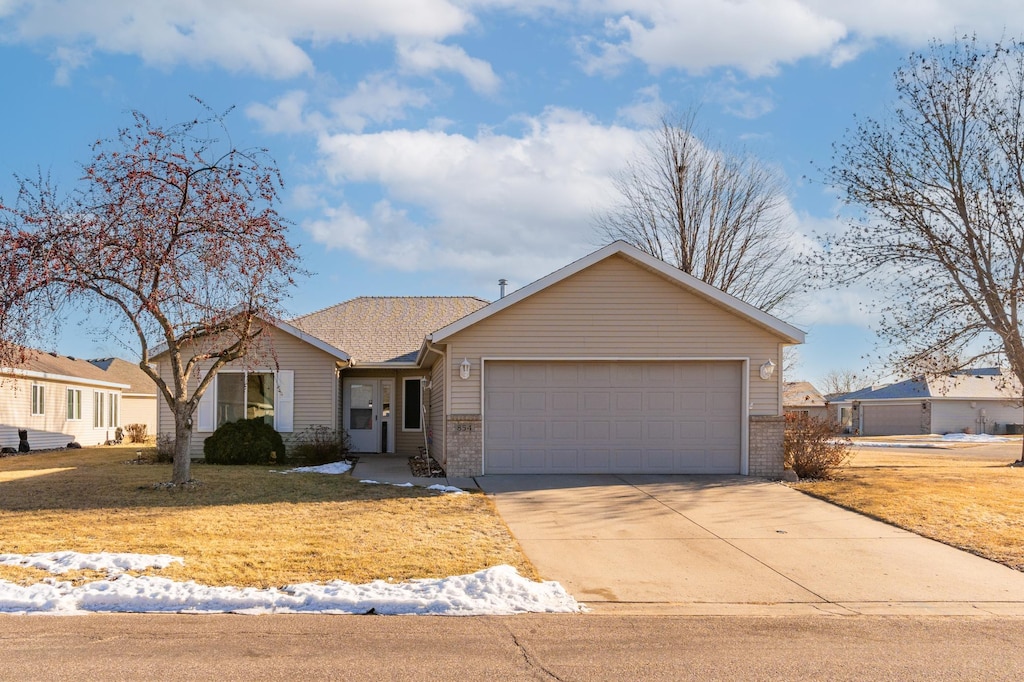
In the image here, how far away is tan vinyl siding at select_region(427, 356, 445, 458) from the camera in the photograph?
17.4m

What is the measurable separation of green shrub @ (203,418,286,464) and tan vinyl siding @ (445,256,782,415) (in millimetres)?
5829

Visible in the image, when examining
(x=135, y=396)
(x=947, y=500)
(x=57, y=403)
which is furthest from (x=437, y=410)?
(x=135, y=396)

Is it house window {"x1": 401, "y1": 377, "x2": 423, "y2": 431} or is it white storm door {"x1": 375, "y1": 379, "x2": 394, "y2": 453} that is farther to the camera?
house window {"x1": 401, "y1": 377, "x2": 423, "y2": 431}

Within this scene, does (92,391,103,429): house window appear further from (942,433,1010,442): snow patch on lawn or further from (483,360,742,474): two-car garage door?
(942,433,1010,442): snow patch on lawn

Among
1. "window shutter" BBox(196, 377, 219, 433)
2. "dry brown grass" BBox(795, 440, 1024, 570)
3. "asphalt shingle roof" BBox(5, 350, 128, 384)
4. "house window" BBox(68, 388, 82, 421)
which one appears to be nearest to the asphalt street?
"dry brown grass" BBox(795, 440, 1024, 570)

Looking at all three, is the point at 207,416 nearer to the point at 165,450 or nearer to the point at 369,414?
the point at 165,450

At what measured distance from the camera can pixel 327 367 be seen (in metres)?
20.4

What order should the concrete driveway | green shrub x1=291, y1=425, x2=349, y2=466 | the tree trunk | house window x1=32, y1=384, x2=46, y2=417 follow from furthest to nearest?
house window x1=32, y1=384, x2=46, y2=417 → green shrub x1=291, y1=425, x2=349, y2=466 → the tree trunk → the concrete driveway

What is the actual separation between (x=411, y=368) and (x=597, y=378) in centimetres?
745

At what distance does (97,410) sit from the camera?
3136 centimetres

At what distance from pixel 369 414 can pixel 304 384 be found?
9.05ft

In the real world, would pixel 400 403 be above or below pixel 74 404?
above

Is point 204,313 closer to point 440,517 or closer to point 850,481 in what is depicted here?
point 440,517

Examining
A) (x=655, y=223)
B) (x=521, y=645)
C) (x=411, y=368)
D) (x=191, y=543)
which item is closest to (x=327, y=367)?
(x=411, y=368)
